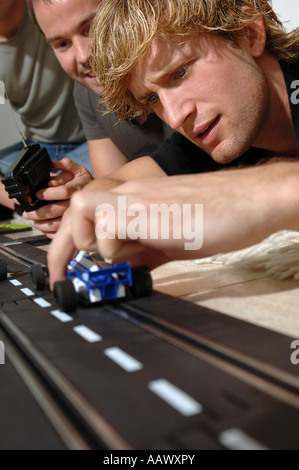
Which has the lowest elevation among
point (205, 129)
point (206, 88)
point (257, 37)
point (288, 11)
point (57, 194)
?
point (57, 194)

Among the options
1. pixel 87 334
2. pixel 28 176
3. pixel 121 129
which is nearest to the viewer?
pixel 87 334

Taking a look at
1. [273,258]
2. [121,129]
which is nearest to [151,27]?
[273,258]

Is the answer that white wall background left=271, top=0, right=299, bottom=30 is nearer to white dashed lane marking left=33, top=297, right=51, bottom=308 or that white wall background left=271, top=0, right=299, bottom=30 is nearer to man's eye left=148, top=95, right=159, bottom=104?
man's eye left=148, top=95, right=159, bottom=104

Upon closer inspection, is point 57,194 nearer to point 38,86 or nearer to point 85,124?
point 85,124

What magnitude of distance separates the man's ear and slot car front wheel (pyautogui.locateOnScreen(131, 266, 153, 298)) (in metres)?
0.85

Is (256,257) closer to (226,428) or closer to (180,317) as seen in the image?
(180,317)

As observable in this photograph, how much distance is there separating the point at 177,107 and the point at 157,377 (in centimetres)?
86

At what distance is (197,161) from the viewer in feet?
4.63

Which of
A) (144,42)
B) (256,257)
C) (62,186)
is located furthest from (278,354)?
(62,186)

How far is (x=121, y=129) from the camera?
1937mm

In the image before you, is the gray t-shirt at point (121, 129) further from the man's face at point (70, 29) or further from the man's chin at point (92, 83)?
the man's face at point (70, 29)

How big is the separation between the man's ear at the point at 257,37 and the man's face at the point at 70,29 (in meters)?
0.67

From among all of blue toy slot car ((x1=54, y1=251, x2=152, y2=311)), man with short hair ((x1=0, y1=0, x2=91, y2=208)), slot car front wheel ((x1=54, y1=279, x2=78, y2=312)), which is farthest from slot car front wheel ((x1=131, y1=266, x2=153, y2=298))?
A: man with short hair ((x1=0, y1=0, x2=91, y2=208))

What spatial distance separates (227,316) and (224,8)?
→ 3.08 feet
